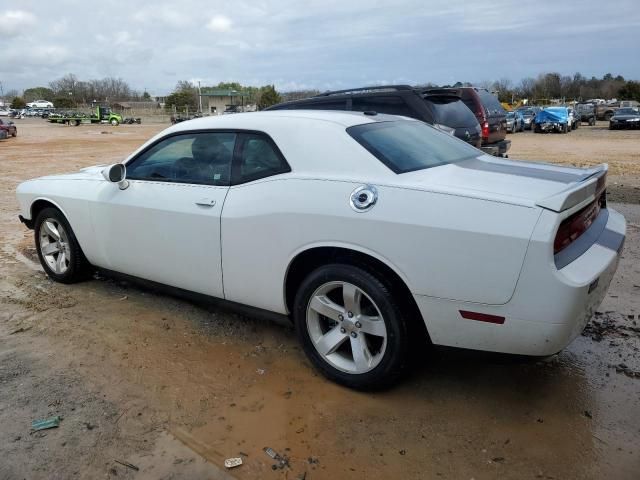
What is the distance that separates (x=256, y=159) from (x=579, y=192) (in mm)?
1925

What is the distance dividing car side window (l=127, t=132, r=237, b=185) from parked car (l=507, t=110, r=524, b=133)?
31653 millimetres

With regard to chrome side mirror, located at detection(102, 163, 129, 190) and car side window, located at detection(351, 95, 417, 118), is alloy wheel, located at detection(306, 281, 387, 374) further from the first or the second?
car side window, located at detection(351, 95, 417, 118)

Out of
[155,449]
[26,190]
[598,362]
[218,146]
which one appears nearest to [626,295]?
[598,362]

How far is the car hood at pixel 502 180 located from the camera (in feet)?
8.63

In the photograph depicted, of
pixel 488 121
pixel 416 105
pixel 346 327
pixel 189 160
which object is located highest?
pixel 416 105

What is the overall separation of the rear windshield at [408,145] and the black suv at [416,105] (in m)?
3.43

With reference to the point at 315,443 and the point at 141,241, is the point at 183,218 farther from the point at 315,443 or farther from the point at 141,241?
the point at 315,443

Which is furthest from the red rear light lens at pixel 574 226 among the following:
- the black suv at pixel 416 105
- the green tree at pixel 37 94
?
the green tree at pixel 37 94

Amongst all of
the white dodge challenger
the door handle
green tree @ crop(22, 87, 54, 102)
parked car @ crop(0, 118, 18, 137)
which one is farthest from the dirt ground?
green tree @ crop(22, 87, 54, 102)

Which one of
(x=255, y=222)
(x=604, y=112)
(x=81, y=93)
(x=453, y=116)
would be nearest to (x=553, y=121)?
(x=604, y=112)

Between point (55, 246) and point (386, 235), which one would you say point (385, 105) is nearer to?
point (55, 246)

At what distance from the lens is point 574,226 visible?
2734 millimetres

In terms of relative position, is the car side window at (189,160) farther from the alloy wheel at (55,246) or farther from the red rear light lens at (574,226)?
the red rear light lens at (574,226)

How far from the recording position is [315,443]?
2.72 metres
